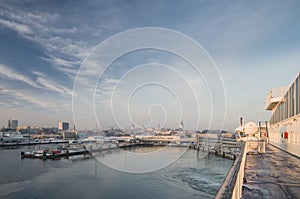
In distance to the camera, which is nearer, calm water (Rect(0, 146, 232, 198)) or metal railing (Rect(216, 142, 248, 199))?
metal railing (Rect(216, 142, 248, 199))

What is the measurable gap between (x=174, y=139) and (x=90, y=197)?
227 ft

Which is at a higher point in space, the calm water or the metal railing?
the metal railing

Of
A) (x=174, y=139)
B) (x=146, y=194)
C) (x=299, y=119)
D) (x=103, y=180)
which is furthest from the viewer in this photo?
(x=174, y=139)

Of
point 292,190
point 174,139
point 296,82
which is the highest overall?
point 296,82

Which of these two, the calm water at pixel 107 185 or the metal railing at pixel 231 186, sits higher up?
the metal railing at pixel 231 186

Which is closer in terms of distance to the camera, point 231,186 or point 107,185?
point 231,186

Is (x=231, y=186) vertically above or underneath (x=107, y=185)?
→ above

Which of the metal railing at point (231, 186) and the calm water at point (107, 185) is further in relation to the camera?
the calm water at point (107, 185)

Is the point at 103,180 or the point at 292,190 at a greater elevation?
the point at 292,190

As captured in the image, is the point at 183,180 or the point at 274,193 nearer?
the point at 274,193

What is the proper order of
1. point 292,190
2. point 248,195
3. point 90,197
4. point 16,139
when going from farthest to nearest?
point 16,139 < point 90,197 < point 292,190 < point 248,195

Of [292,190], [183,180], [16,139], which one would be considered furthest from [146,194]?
[16,139]

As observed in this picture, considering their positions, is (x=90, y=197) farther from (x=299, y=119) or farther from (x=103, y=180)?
(x=299, y=119)

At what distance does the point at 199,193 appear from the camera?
13992 mm
